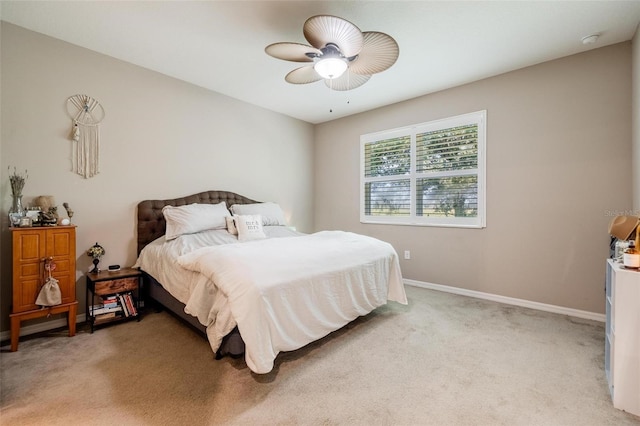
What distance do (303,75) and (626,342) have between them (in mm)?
2779

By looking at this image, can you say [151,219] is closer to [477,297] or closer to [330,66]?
[330,66]

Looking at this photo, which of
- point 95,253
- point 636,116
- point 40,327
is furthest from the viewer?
point 95,253

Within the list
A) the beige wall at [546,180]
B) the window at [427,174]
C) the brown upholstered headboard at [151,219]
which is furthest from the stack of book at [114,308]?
the beige wall at [546,180]

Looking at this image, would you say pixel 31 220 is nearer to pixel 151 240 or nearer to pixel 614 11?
pixel 151 240

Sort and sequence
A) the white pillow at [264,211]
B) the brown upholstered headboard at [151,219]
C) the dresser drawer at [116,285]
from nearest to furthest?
the dresser drawer at [116,285]
the brown upholstered headboard at [151,219]
the white pillow at [264,211]

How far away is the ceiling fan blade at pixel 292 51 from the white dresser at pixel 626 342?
2.36 meters

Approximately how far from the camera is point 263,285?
5.72ft

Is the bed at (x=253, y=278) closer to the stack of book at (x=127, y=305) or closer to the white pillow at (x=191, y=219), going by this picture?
the white pillow at (x=191, y=219)

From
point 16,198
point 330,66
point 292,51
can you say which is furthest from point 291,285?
point 16,198

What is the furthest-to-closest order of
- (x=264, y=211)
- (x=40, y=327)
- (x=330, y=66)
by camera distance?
(x=264, y=211)
(x=40, y=327)
(x=330, y=66)

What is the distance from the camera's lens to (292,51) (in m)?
2.08

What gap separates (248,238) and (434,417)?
2.28 m

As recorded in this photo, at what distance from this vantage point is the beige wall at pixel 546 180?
104 inches

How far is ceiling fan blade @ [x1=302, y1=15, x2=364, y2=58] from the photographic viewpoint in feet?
5.64
